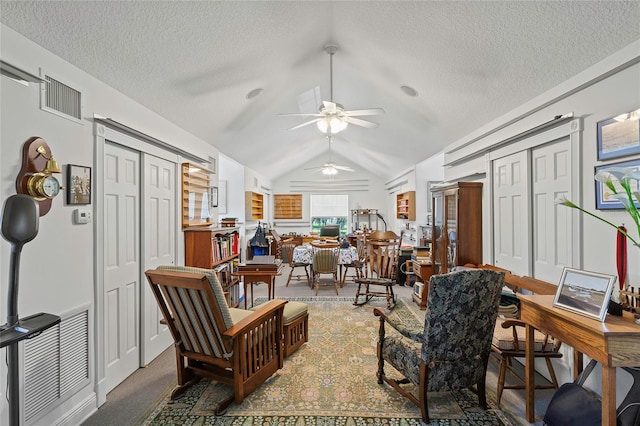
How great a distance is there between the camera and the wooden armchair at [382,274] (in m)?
4.53

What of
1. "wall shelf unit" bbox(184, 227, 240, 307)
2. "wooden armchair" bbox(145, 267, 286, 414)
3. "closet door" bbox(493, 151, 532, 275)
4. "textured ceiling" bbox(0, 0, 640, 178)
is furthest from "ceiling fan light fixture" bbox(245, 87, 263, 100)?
"closet door" bbox(493, 151, 532, 275)

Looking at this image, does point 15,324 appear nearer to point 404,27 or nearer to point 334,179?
point 404,27

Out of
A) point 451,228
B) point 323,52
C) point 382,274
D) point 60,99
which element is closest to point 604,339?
point 451,228

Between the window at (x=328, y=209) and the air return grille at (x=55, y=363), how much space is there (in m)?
8.28

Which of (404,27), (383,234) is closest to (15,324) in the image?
(404,27)

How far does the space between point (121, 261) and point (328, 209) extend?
8.01 metres

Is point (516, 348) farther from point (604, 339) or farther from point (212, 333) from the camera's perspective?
point (212, 333)

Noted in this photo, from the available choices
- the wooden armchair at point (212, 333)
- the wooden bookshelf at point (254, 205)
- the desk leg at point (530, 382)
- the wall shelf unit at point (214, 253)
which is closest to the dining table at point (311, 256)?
the wall shelf unit at point (214, 253)

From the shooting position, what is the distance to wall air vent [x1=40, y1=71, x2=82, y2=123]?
5.95 feet

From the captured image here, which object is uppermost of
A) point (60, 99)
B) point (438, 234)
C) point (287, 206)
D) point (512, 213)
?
point (60, 99)

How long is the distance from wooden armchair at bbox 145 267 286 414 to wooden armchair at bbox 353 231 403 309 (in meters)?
2.33

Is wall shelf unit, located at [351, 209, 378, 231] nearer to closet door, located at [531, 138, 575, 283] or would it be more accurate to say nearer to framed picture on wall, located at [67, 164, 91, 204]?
closet door, located at [531, 138, 575, 283]

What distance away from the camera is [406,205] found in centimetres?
761

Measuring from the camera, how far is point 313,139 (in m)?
7.64
